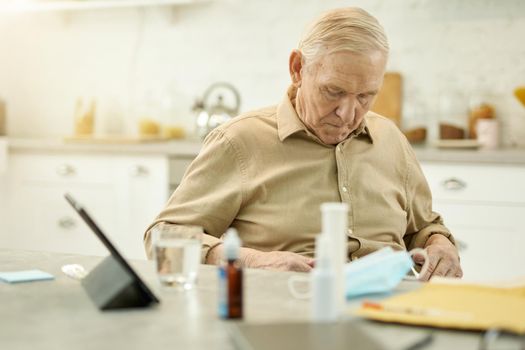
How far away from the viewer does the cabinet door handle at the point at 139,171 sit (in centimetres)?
404

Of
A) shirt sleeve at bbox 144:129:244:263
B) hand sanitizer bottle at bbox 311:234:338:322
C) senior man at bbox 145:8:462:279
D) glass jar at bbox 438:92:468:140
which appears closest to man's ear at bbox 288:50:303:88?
senior man at bbox 145:8:462:279

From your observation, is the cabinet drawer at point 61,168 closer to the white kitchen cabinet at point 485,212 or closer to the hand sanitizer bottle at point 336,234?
the white kitchen cabinet at point 485,212

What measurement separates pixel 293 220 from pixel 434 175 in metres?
1.58

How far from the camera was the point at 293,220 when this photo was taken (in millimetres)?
2076

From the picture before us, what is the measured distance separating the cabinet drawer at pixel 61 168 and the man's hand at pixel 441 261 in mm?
2366

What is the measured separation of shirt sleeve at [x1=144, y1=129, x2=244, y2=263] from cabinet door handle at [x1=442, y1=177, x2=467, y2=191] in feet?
5.12

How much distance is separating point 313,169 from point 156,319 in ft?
2.97

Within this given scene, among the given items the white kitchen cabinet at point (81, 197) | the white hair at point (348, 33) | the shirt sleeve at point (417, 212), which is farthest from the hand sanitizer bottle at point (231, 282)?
the white kitchen cabinet at point (81, 197)

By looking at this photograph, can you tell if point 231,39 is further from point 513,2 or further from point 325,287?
point 325,287

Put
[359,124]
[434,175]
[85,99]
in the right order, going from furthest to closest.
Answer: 1. [85,99]
2. [434,175]
3. [359,124]

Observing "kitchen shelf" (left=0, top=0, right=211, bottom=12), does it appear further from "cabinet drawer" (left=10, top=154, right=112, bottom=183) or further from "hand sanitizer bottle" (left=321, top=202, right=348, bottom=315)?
"hand sanitizer bottle" (left=321, top=202, right=348, bottom=315)

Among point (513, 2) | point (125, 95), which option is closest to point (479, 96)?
point (513, 2)

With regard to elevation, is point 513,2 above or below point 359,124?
above

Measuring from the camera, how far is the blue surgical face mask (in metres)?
1.45
